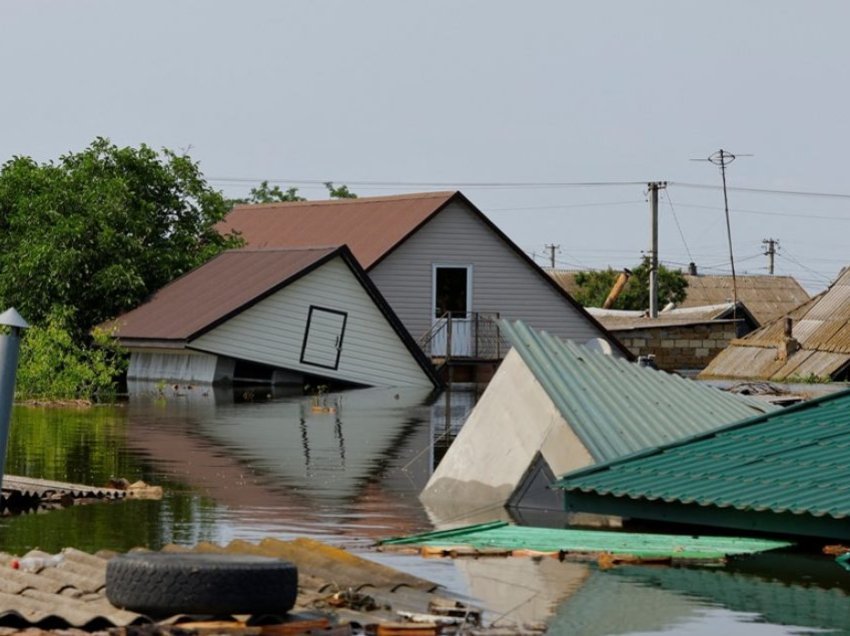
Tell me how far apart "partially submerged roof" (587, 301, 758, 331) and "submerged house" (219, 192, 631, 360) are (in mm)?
7526

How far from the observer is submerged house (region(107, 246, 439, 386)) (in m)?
43.8

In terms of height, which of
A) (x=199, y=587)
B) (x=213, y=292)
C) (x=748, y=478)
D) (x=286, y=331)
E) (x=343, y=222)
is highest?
(x=343, y=222)

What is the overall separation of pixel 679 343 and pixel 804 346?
9.70 meters

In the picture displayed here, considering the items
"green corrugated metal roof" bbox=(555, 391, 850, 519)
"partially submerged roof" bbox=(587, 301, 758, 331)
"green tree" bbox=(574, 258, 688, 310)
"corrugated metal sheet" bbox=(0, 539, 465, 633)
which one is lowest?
"corrugated metal sheet" bbox=(0, 539, 465, 633)

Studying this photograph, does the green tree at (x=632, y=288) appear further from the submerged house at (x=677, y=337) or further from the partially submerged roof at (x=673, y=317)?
the submerged house at (x=677, y=337)

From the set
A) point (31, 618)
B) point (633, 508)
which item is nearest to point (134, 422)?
point (633, 508)

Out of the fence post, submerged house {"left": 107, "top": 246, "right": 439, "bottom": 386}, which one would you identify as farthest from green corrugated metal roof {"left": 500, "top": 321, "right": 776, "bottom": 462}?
submerged house {"left": 107, "top": 246, "right": 439, "bottom": 386}

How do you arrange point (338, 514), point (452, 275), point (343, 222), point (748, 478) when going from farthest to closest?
1. point (343, 222)
2. point (452, 275)
3. point (338, 514)
4. point (748, 478)

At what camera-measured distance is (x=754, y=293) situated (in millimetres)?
87625

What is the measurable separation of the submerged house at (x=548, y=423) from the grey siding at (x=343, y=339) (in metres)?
24.5

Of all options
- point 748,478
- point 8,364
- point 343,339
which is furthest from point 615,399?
point 343,339

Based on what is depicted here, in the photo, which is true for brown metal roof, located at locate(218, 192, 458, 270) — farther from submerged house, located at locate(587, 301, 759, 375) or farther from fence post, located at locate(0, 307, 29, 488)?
fence post, located at locate(0, 307, 29, 488)

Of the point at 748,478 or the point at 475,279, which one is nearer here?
the point at 748,478

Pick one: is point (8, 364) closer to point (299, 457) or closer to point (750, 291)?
point (299, 457)
